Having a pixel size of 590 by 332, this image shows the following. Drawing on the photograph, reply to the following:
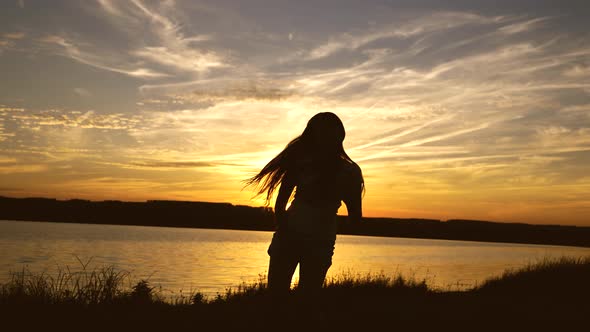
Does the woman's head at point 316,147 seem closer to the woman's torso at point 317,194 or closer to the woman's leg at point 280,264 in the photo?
the woman's torso at point 317,194

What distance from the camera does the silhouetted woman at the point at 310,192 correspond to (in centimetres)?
406

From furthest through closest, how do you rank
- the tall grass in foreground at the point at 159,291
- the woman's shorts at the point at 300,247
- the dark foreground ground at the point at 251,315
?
1. the tall grass in foreground at the point at 159,291
2. the dark foreground ground at the point at 251,315
3. the woman's shorts at the point at 300,247

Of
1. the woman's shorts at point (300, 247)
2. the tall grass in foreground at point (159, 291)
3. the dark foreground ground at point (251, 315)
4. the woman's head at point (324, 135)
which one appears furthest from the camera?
the tall grass in foreground at point (159, 291)

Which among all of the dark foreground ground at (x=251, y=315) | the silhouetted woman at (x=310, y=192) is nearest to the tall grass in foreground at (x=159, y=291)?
the dark foreground ground at (x=251, y=315)

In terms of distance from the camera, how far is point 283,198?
4.18 metres

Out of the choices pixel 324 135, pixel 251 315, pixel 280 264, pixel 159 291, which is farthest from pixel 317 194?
pixel 159 291

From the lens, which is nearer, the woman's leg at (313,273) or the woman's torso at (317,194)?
the woman's torso at (317,194)

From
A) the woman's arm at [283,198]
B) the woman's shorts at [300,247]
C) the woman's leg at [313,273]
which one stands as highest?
the woman's arm at [283,198]

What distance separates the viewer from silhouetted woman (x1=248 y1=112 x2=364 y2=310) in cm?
406

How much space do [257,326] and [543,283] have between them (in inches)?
550

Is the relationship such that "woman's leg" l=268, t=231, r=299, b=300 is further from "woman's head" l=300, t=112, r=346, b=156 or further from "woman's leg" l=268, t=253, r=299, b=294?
"woman's head" l=300, t=112, r=346, b=156

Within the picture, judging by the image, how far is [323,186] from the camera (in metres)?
4.06

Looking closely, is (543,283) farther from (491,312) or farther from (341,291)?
(491,312)

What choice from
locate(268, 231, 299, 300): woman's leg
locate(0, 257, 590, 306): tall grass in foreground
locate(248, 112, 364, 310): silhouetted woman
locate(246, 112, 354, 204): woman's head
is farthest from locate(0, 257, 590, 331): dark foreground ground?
locate(246, 112, 354, 204): woman's head
